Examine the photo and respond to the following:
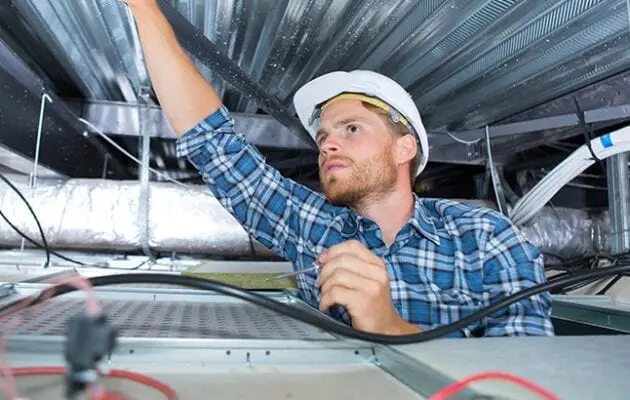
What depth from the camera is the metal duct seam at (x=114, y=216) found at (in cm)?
165

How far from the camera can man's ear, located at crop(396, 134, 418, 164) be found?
46.9 inches

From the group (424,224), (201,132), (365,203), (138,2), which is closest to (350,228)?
(365,203)

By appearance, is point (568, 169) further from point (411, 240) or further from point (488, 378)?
point (488, 378)

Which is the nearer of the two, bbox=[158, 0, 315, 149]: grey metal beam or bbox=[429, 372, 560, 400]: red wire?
bbox=[429, 372, 560, 400]: red wire

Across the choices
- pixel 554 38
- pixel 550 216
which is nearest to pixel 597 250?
pixel 550 216

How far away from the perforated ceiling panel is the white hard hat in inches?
23.5

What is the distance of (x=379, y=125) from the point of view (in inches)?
45.1

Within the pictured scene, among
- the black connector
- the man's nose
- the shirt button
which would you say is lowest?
the black connector

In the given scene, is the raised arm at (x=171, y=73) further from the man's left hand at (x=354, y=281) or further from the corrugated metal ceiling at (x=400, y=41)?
the man's left hand at (x=354, y=281)

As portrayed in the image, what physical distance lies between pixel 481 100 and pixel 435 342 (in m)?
1.16

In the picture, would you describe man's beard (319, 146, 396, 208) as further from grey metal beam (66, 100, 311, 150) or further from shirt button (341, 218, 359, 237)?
grey metal beam (66, 100, 311, 150)

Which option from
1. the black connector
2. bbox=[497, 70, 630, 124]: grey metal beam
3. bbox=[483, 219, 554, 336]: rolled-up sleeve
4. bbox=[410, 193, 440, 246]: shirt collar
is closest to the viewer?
the black connector

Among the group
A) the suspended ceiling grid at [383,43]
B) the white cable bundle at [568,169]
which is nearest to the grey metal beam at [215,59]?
the suspended ceiling grid at [383,43]

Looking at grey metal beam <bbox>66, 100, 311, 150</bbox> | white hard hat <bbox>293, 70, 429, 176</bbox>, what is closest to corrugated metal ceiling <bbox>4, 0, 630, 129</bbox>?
white hard hat <bbox>293, 70, 429, 176</bbox>
